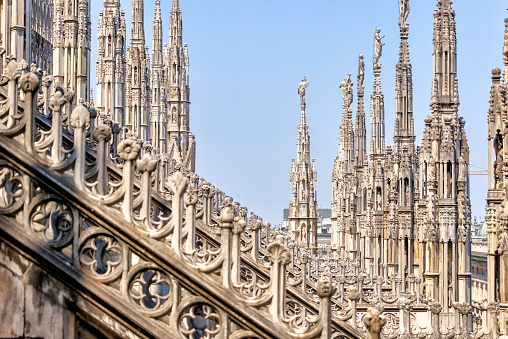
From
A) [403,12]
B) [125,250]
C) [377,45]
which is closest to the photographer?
[125,250]

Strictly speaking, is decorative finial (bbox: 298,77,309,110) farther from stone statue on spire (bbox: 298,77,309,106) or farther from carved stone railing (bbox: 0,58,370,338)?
carved stone railing (bbox: 0,58,370,338)

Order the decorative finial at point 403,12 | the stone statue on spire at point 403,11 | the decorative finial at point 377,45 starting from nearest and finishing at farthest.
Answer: the decorative finial at point 403,12 < the stone statue on spire at point 403,11 < the decorative finial at point 377,45

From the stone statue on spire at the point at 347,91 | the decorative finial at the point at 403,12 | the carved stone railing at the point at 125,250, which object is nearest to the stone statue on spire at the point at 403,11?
the decorative finial at the point at 403,12

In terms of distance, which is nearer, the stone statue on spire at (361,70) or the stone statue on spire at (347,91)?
the stone statue on spire at (361,70)

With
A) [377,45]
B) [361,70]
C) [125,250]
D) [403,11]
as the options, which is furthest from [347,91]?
[125,250]

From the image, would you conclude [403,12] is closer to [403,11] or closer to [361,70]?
[403,11]

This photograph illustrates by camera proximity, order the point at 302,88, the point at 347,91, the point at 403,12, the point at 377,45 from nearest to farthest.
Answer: the point at 403,12 → the point at 377,45 → the point at 302,88 → the point at 347,91

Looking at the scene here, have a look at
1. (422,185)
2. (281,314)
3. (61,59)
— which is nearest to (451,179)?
(422,185)

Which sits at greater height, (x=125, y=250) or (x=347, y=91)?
(x=347, y=91)

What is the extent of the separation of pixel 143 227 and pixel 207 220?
5.94 metres

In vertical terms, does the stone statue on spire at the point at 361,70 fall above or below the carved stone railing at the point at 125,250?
above

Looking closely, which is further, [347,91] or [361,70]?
[347,91]

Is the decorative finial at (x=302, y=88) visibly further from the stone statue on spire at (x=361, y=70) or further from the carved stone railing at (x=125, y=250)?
the carved stone railing at (x=125, y=250)

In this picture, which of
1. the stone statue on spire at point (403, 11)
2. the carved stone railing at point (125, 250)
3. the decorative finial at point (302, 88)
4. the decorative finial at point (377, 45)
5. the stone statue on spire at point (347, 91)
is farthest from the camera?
the stone statue on spire at point (347, 91)
